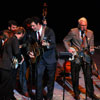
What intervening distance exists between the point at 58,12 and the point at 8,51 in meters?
10.5

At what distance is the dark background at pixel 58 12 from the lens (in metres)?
13.4

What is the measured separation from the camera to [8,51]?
4.34 m

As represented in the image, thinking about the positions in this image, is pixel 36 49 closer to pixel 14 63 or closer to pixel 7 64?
pixel 14 63

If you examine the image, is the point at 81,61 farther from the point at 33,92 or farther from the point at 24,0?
the point at 24,0

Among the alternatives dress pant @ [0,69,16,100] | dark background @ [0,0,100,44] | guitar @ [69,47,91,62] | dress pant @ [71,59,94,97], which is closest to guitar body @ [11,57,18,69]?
dress pant @ [0,69,16,100]

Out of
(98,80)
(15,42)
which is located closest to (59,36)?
(98,80)

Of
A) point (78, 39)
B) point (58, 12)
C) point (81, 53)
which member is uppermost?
point (58, 12)

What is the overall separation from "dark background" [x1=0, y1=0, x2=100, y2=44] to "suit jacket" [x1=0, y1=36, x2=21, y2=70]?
9360 millimetres

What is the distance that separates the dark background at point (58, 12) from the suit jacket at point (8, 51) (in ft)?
30.7

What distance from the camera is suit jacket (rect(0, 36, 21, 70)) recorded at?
4328 mm

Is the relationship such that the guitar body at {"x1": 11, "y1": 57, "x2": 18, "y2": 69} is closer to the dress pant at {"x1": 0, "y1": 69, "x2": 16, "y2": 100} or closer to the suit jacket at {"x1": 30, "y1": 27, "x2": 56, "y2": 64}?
the dress pant at {"x1": 0, "y1": 69, "x2": 16, "y2": 100}

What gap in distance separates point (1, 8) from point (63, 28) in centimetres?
484

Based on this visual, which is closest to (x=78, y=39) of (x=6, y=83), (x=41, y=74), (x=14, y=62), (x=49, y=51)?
(x=49, y=51)

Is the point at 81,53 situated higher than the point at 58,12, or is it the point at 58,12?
the point at 58,12
